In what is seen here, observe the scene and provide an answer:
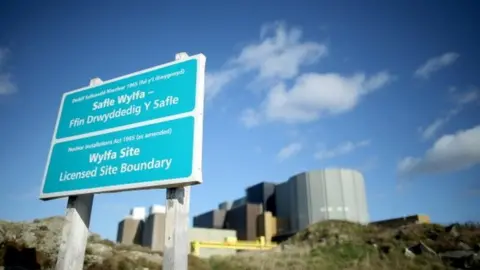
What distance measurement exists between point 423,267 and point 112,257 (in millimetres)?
16065

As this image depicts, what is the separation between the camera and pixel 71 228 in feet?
15.0

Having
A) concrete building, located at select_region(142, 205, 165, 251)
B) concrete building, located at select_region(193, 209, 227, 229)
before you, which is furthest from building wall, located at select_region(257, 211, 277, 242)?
concrete building, located at select_region(142, 205, 165, 251)

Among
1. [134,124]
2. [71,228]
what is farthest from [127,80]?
[71,228]

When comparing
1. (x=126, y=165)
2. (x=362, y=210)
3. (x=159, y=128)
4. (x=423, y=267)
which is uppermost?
(x=362, y=210)

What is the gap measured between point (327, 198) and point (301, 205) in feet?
14.3

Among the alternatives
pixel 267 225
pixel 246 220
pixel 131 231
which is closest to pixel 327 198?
pixel 267 225

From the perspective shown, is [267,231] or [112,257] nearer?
[112,257]

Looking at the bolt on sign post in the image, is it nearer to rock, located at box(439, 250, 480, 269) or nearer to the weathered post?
the weathered post

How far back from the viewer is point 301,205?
50.3 m

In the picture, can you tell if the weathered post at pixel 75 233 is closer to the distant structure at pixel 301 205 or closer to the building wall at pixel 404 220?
the building wall at pixel 404 220

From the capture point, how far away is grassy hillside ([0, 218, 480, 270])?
40.0ft

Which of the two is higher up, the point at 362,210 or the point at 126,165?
the point at 362,210

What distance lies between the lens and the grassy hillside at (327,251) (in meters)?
12.2

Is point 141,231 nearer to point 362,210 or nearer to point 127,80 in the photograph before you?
point 362,210
